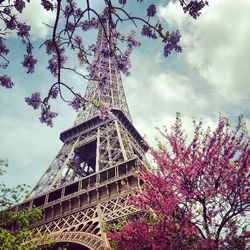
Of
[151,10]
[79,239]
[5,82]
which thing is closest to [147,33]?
[151,10]

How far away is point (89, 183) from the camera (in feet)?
87.6

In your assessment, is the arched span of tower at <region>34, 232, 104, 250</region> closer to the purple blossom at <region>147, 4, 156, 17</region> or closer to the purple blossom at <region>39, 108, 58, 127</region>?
the purple blossom at <region>39, 108, 58, 127</region>

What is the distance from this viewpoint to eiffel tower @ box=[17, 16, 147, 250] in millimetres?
21141

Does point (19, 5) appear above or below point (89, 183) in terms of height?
below

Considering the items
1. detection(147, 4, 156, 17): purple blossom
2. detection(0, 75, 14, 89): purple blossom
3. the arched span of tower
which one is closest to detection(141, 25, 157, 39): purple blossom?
detection(147, 4, 156, 17): purple blossom

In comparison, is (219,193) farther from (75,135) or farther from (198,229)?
(75,135)

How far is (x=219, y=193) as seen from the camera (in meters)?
11.7

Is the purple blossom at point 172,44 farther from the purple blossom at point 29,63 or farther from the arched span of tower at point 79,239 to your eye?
the arched span of tower at point 79,239

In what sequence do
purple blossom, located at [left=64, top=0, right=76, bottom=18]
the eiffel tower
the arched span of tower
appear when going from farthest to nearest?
the eiffel tower
the arched span of tower
purple blossom, located at [left=64, top=0, right=76, bottom=18]

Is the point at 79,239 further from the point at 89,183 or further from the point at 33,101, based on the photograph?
the point at 33,101

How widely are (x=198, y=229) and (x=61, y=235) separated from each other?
12826mm

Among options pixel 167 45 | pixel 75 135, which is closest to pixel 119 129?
pixel 75 135

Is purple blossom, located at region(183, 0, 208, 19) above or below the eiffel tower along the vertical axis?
below

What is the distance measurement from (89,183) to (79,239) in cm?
671
